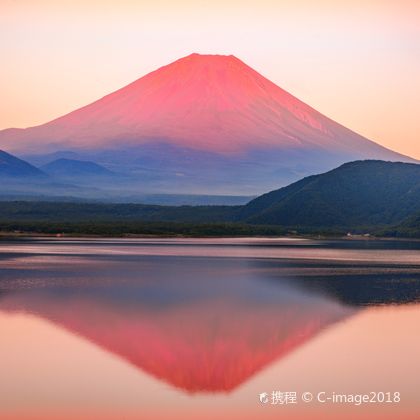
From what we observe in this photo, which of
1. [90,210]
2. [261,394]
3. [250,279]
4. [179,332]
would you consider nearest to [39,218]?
[90,210]

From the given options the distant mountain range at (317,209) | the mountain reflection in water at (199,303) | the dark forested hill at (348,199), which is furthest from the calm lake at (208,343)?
the dark forested hill at (348,199)

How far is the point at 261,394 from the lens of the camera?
2348 cm

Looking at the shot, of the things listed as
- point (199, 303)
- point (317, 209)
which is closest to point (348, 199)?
point (317, 209)

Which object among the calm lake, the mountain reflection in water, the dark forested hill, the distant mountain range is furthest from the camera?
the dark forested hill

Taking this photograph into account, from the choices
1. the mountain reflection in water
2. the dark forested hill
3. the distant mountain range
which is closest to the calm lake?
the mountain reflection in water

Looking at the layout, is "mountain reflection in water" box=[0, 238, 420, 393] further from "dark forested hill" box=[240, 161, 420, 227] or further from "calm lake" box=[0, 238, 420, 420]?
"dark forested hill" box=[240, 161, 420, 227]

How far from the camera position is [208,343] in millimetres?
30219

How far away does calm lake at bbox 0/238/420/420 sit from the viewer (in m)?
22.4

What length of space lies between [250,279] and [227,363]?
23804 mm

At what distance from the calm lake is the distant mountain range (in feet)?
208

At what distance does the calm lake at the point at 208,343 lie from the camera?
2241cm

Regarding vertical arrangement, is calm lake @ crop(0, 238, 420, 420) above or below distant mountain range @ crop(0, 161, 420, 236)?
below

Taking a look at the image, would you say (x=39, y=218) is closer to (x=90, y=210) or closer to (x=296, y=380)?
(x=90, y=210)

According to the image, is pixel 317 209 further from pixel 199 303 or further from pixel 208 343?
pixel 208 343
